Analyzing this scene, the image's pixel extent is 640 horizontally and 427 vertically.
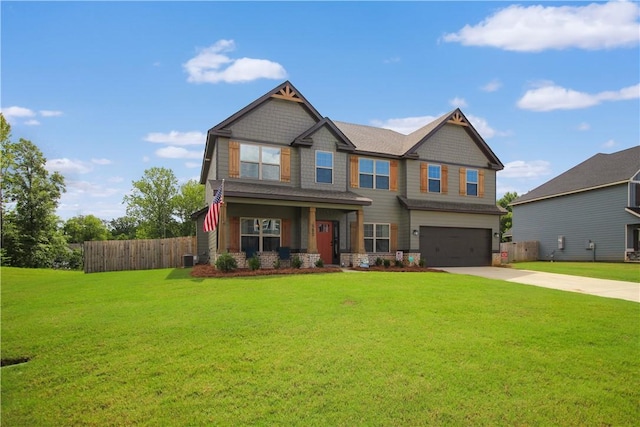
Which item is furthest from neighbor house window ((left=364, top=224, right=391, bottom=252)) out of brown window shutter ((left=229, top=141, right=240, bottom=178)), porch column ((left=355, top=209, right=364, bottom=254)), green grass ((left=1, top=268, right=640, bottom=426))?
green grass ((left=1, top=268, right=640, bottom=426))

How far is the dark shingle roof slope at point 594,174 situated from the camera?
82.7ft

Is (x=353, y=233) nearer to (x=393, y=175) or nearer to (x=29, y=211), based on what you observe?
(x=393, y=175)

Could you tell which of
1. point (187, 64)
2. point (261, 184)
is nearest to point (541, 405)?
point (261, 184)

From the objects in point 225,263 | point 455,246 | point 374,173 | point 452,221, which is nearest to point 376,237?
point 374,173

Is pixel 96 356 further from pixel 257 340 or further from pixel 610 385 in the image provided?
pixel 610 385

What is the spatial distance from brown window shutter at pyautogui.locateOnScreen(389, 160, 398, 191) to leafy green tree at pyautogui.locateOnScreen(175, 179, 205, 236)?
4068cm

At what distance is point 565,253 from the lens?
27891mm

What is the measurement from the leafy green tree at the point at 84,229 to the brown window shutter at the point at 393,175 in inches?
2183

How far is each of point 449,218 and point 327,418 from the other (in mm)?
18327

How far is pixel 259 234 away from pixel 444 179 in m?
11.2

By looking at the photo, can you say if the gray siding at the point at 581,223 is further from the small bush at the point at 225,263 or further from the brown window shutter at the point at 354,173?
the small bush at the point at 225,263

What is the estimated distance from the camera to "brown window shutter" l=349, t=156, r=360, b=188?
18.9 meters

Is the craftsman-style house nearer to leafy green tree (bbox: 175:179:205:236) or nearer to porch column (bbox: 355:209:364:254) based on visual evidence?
porch column (bbox: 355:209:364:254)

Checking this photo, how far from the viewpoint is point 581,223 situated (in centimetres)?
2703
